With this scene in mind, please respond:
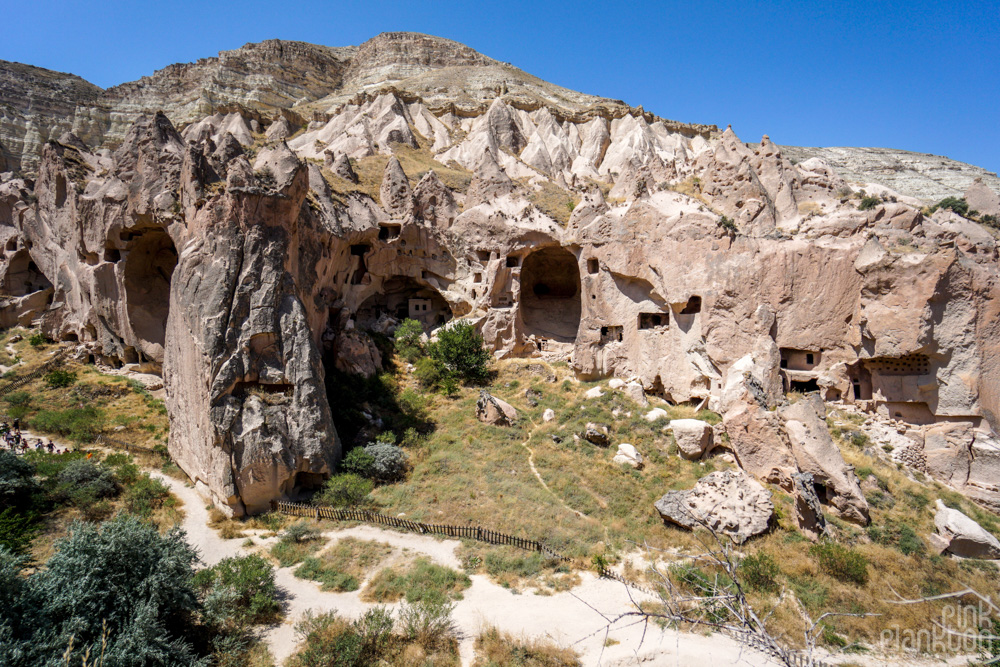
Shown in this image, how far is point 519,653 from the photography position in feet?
30.9

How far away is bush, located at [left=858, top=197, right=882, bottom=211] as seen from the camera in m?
24.5

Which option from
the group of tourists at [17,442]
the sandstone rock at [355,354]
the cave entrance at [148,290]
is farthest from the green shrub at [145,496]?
the cave entrance at [148,290]

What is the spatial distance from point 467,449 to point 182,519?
9.84 m

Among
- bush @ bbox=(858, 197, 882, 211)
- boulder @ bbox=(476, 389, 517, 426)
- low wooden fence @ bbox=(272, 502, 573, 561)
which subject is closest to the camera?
low wooden fence @ bbox=(272, 502, 573, 561)

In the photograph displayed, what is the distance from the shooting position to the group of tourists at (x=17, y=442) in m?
18.1

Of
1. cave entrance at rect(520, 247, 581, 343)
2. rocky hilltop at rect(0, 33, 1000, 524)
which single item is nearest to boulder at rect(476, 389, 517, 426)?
rocky hilltop at rect(0, 33, 1000, 524)

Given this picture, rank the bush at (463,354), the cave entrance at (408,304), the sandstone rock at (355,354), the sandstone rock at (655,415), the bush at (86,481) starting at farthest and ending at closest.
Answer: the cave entrance at (408,304) < the bush at (463,354) < the sandstone rock at (355,354) < the sandstone rock at (655,415) < the bush at (86,481)

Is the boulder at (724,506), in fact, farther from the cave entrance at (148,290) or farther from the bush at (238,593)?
the cave entrance at (148,290)

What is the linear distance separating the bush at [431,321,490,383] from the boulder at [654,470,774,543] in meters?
12.7

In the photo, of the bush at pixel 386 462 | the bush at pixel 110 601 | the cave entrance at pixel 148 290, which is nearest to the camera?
the bush at pixel 110 601

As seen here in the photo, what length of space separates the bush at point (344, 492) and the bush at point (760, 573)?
38.3 feet

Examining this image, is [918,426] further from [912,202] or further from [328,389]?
[328,389]

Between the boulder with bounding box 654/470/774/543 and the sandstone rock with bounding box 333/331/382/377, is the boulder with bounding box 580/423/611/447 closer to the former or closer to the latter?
the boulder with bounding box 654/470/774/543

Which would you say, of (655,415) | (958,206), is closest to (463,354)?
(655,415)
